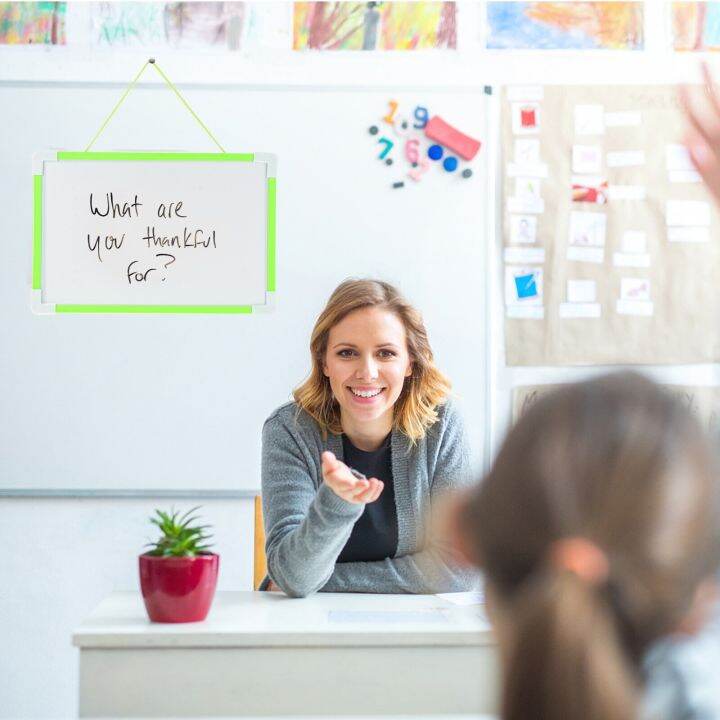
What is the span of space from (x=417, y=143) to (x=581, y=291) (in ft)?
2.07

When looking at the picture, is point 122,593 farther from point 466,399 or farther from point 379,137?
point 379,137

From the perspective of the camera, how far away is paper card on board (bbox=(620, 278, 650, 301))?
9.71 feet

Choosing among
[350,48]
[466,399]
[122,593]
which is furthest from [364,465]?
[350,48]

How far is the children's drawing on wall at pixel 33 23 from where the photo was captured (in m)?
2.87

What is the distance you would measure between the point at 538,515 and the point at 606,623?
8 cm

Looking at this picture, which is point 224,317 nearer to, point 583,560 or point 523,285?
point 523,285

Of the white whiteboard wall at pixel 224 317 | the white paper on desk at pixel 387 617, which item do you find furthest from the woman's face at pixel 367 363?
the white whiteboard wall at pixel 224 317

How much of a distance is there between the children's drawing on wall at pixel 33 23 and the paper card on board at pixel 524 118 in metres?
1.28

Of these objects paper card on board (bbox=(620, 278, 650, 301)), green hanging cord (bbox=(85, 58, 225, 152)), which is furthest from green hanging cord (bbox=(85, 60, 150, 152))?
paper card on board (bbox=(620, 278, 650, 301))

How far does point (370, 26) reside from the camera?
290cm

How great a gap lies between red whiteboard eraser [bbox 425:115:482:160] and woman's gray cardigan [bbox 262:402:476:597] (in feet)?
3.13

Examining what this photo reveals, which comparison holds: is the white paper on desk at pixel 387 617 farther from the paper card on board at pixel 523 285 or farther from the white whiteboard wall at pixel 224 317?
the paper card on board at pixel 523 285

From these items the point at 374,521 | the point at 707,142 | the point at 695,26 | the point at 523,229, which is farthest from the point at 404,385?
the point at 695,26

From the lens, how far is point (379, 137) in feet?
9.52
